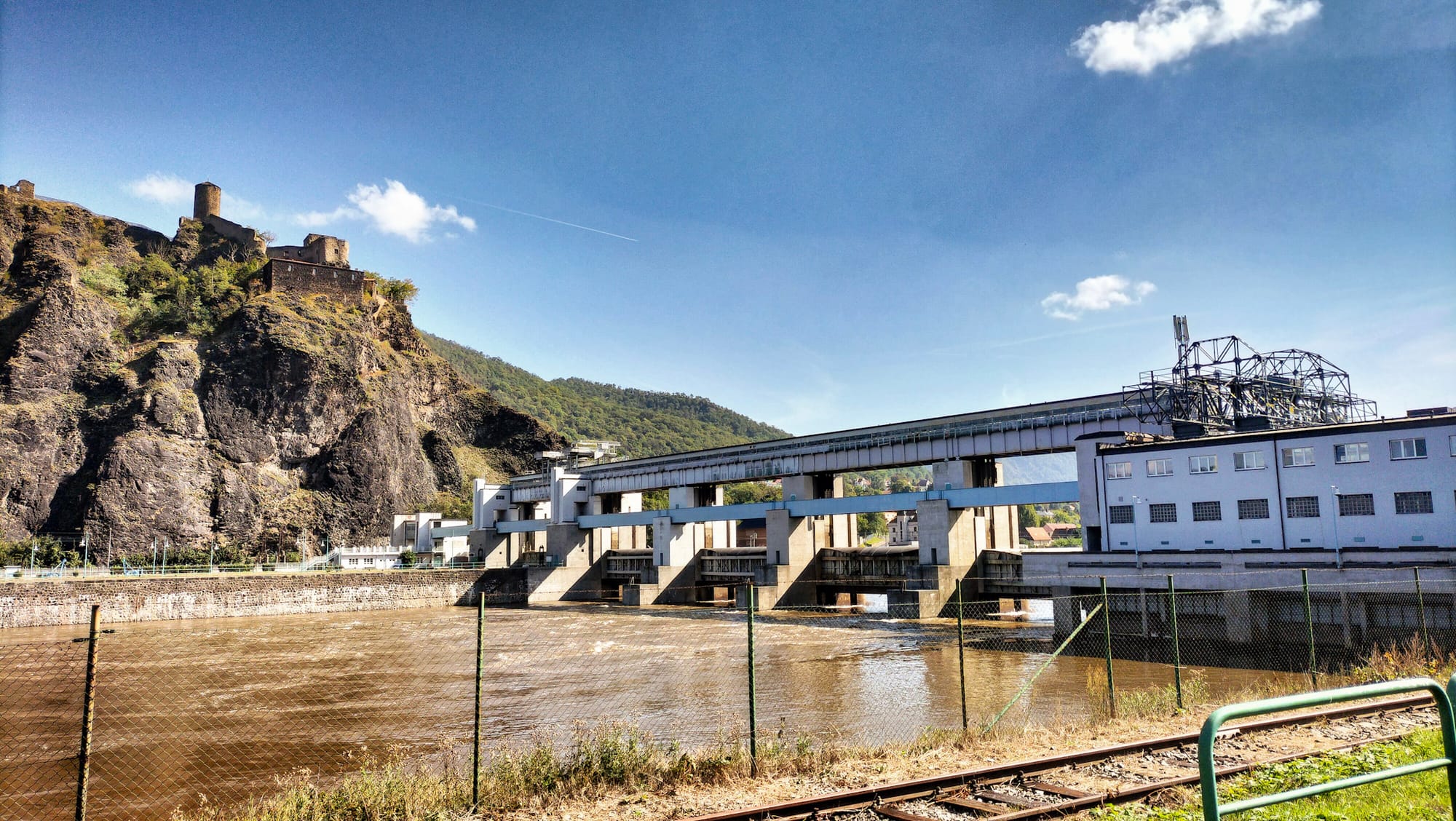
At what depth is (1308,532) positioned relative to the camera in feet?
101

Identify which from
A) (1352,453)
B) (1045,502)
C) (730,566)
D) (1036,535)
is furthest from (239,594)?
(1036,535)

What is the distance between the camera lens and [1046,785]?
981 centimetres

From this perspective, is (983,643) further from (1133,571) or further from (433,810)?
(433,810)

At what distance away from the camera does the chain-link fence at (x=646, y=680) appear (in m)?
15.7

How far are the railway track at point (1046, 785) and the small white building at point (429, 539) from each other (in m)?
74.9

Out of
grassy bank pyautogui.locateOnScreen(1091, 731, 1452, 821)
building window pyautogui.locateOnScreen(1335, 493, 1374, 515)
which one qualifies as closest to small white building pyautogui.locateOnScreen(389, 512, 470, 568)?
building window pyautogui.locateOnScreen(1335, 493, 1374, 515)

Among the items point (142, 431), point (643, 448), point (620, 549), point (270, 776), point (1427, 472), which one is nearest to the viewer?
point (270, 776)

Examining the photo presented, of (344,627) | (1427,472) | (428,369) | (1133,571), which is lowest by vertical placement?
(344,627)

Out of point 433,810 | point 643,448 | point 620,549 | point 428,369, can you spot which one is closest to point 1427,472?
point 433,810

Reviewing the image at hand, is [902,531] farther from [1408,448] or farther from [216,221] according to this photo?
[216,221]

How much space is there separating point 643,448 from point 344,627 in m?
149

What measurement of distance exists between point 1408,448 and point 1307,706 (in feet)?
105

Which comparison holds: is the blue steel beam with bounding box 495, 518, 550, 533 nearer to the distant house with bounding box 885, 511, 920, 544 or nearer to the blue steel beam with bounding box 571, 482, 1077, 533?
the blue steel beam with bounding box 571, 482, 1077, 533

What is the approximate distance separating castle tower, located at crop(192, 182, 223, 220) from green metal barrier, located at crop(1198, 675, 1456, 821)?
473 feet
